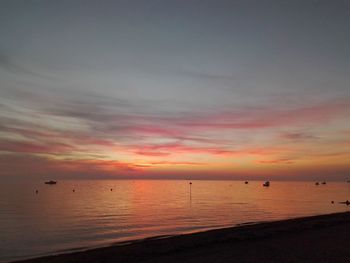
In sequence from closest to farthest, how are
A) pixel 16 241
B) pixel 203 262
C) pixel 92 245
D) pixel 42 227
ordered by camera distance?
pixel 203 262
pixel 92 245
pixel 16 241
pixel 42 227

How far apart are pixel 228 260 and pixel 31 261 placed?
11958mm

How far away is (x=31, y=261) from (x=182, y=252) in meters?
9.19

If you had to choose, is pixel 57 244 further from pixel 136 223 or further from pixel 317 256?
pixel 317 256

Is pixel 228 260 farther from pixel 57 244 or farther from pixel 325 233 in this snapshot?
pixel 57 244

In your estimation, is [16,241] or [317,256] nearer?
[317,256]

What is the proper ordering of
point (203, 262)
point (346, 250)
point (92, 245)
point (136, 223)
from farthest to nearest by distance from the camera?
point (136, 223) < point (92, 245) < point (346, 250) < point (203, 262)

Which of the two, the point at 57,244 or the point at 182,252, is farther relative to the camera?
the point at 57,244

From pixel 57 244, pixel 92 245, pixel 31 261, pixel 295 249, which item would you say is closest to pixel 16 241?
pixel 57 244

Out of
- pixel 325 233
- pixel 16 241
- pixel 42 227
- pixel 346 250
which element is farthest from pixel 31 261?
pixel 42 227

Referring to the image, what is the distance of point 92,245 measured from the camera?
104ft

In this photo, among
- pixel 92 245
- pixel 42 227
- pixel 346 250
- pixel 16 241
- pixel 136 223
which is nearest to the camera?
pixel 346 250

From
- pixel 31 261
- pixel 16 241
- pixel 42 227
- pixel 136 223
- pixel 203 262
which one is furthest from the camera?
pixel 136 223

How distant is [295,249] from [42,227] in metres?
34.3

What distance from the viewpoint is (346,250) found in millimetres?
19641
